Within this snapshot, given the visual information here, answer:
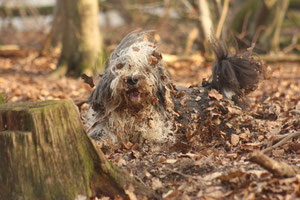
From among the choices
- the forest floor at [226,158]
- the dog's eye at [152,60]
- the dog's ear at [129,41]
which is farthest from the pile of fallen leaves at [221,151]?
the dog's ear at [129,41]

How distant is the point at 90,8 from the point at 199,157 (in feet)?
19.2

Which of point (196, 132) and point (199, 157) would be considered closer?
point (199, 157)

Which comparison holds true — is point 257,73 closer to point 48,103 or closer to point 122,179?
point 122,179

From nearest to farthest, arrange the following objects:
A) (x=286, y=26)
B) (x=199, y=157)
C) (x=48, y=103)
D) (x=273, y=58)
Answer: (x=48, y=103)
(x=199, y=157)
(x=273, y=58)
(x=286, y=26)

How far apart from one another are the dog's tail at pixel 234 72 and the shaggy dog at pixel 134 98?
0.33 feet

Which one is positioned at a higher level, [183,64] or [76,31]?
[76,31]

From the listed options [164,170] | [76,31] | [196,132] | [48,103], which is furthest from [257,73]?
[76,31]

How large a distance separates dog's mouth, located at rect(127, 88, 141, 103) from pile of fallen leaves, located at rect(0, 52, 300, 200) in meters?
0.57

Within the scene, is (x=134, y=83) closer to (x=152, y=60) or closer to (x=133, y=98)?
(x=133, y=98)

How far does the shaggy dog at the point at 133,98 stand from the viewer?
4566mm

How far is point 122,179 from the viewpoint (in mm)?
3547

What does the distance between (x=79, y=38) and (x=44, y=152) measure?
6419mm

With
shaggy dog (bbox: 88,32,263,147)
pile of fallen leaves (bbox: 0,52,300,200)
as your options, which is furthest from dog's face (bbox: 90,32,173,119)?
pile of fallen leaves (bbox: 0,52,300,200)

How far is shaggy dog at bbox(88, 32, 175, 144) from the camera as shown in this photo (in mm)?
4566
